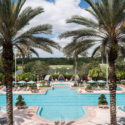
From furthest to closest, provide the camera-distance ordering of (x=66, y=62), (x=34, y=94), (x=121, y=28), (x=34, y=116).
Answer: (x=66, y=62) → (x=34, y=94) → (x=34, y=116) → (x=121, y=28)

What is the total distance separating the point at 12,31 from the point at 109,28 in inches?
206

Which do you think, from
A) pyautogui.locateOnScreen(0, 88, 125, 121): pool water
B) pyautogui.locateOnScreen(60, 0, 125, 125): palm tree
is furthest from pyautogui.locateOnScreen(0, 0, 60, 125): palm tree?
pyautogui.locateOnScreen(0, 88, 125, 121): pool water

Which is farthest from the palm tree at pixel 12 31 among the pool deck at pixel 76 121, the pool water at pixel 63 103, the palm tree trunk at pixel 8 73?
the pool water at pixel 63 103

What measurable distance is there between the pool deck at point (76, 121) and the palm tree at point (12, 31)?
272 centimetres

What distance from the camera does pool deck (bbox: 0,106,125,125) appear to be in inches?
412

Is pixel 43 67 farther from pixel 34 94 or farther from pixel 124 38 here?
pixel 124 38

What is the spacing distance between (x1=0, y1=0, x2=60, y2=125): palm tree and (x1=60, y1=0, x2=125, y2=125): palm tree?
153 centimetres

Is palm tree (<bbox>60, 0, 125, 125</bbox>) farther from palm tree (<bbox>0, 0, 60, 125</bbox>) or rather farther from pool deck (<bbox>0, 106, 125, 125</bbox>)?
pool deck (<bbox>0, 106, 125, 125</bbox>)

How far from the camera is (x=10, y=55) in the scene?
8.38 m

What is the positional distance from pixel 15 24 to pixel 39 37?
5.30 ft

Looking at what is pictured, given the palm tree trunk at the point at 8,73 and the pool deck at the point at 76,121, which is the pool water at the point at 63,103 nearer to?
the pool deck at the point at 76,121

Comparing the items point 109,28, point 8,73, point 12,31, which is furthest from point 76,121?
point 12,31

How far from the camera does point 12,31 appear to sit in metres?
8.31

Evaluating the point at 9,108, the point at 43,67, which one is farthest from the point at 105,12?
the point at 43,67
